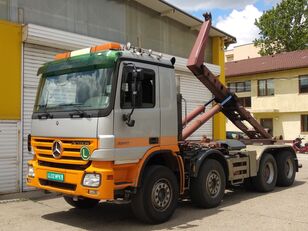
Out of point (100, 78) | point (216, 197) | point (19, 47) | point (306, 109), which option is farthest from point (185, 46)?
point (306, 109)

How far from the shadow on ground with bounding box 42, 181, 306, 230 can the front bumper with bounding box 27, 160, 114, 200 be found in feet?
2.61

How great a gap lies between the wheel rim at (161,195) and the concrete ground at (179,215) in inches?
13.3

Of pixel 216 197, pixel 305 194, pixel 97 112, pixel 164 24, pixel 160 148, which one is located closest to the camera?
pixel 97 112

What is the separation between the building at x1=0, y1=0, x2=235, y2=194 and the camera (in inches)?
452

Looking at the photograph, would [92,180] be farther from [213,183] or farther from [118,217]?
[213,183]

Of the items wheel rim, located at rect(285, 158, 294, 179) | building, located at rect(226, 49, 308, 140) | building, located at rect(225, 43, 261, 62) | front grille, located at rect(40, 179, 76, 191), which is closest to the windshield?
front grille, located at rect(40, 179, 76, 191)

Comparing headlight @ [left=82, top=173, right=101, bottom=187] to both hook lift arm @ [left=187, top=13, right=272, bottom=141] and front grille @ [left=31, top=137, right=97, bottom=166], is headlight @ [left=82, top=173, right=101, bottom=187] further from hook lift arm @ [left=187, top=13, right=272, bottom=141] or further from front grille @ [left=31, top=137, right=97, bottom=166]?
hook lift arm @ [left=187, top=13, right=272, bottom=141]

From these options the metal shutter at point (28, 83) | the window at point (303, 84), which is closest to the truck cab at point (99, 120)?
the metal shutter at point (28, 83)

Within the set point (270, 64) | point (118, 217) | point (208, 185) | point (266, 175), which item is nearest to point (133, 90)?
point (118, 217)

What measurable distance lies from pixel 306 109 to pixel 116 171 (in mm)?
29448

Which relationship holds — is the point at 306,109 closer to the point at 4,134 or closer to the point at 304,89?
the point at 304,89

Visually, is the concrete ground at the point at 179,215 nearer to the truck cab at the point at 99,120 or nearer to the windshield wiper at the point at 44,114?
the truck cab at the point at 99,120

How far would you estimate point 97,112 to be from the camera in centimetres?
741

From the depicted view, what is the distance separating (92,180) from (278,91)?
103ft
